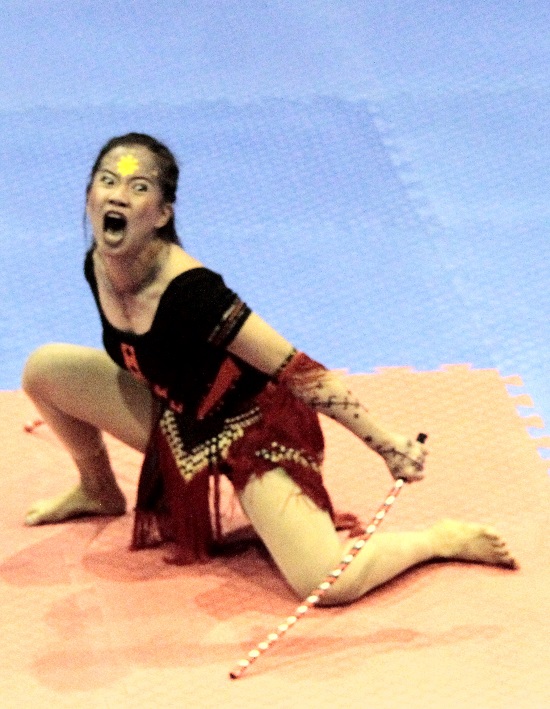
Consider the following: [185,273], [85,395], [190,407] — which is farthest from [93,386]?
[185,273]

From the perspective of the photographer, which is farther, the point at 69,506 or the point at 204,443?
the point at 69,506

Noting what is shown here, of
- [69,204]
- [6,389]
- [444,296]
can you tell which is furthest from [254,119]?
[6,389]

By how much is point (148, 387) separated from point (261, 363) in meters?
0.30

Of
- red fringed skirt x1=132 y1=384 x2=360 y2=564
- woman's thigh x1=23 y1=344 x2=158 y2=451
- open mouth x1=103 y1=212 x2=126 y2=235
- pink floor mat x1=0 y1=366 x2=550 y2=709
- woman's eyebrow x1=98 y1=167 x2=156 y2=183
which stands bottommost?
→ pink floor mat x1=0 y1=366 x2=550 y2=709

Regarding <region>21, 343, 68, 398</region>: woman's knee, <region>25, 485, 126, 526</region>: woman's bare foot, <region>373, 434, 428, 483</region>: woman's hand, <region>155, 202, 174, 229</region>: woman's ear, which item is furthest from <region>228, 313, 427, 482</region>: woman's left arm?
<region>25, 485, 126, 526</region>: woman's bare foot

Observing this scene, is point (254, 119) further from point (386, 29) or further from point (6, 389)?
point (6, 389)

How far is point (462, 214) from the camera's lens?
4.00 meters

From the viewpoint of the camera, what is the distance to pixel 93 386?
2.64 meters

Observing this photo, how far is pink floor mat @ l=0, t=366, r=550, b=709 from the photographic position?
2324 mm

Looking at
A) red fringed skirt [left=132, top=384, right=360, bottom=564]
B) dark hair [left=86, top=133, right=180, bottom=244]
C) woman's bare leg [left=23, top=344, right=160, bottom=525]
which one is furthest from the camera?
woman's bare leg [left=23, top=344, right=160, bottom=525]

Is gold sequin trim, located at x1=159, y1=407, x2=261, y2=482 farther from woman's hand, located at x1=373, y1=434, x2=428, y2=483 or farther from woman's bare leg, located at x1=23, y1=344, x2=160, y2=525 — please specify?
woman's hand, located at x1=373, y1=434, x2=428, y2=483

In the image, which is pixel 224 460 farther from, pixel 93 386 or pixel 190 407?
pixel 93 386

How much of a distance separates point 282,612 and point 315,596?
134 mm

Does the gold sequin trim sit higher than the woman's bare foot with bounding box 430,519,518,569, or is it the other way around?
the gold sequin trim
